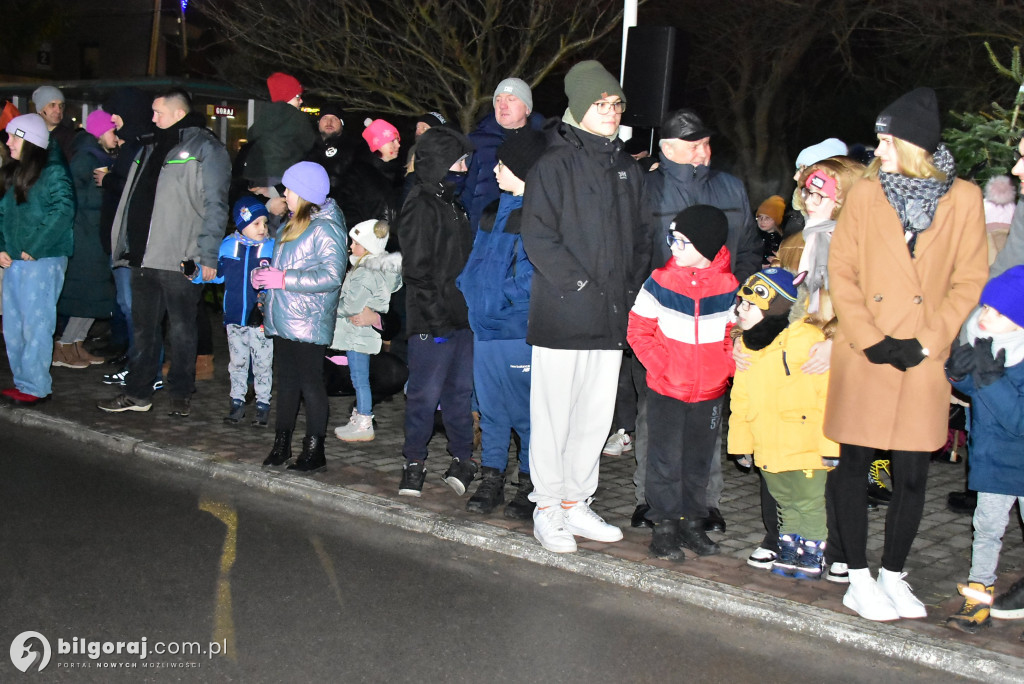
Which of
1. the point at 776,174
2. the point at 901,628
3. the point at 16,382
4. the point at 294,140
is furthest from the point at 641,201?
the point at 776,174

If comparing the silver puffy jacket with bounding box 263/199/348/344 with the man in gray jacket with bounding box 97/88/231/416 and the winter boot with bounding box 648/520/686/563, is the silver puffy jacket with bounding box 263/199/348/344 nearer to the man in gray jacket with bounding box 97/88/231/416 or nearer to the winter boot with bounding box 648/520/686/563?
the man in gray jacket with bounding box 97/88/231/416

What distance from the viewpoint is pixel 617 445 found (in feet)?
26.3

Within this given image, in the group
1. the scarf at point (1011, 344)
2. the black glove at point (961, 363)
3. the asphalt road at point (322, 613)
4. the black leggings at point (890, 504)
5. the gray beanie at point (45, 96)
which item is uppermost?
the gray beanie at point (45, 96)

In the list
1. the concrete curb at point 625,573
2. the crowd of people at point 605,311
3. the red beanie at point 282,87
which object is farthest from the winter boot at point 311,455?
the red beanie at point 282,87

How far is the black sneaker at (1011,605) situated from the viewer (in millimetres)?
4996

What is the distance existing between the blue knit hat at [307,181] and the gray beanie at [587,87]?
80.0 inches

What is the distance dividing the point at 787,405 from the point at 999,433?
94 cm

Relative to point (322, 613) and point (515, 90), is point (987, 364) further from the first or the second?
point (515, 90)

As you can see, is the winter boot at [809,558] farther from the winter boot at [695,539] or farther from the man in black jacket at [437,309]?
the man in black jacket at [437,309]

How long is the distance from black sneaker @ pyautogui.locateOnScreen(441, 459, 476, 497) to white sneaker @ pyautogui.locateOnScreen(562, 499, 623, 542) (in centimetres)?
93

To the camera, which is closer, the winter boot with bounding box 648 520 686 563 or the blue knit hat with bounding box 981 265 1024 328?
the blue knit hat with bounding box 981 265 1024 328

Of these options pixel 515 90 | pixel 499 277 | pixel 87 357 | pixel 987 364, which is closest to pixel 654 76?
pixel 515 90

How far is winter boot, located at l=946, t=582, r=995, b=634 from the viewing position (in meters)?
4.83

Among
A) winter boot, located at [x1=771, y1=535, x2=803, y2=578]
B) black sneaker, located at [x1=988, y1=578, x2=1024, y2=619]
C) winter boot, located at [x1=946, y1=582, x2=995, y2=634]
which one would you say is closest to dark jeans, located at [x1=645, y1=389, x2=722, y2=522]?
winter boot, located at [x1=771, y1=535, x2=803, y2=578]
